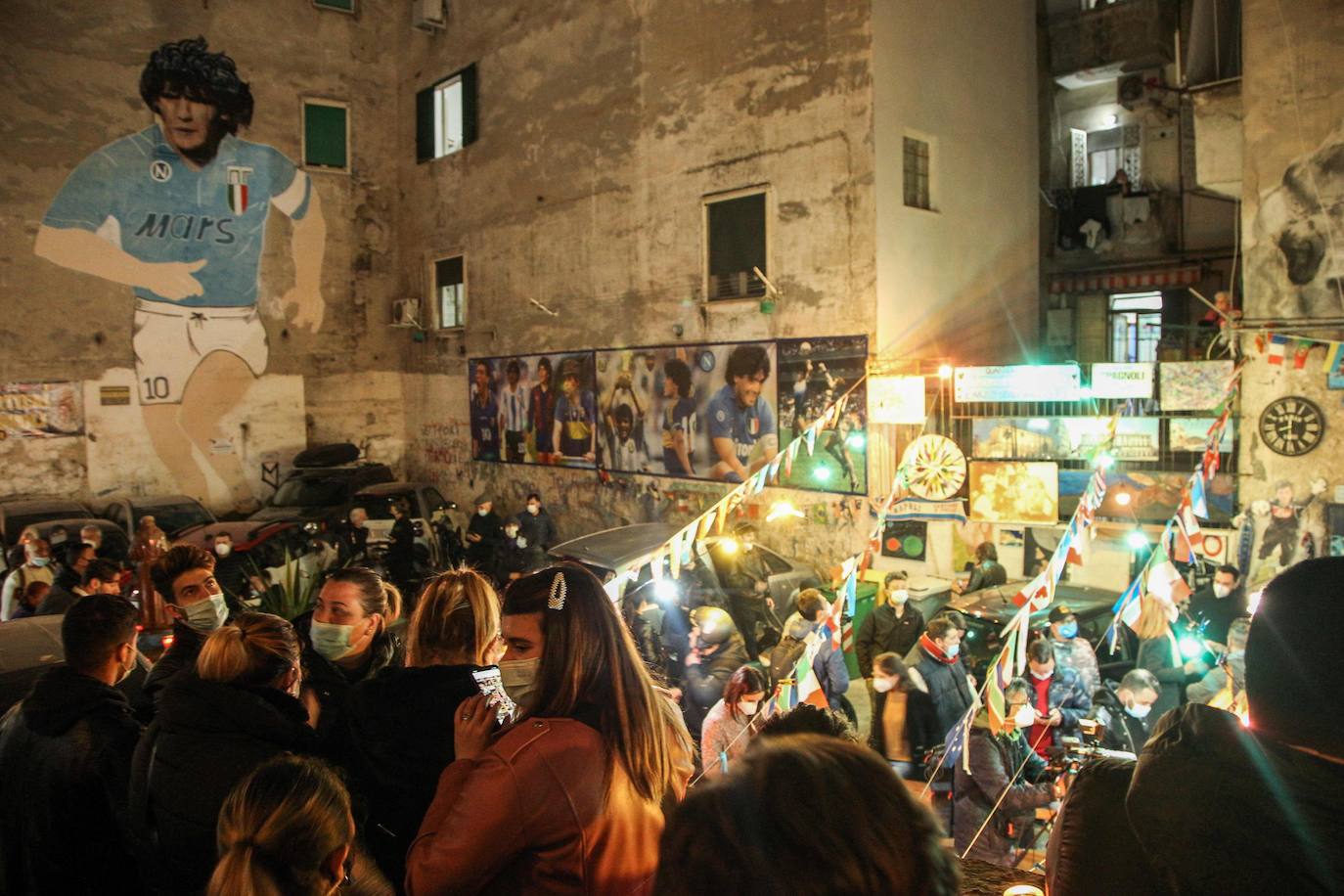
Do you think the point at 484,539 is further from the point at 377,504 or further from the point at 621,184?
the point at 621,184

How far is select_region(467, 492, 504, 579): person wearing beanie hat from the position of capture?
1530cm

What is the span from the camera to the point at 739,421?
14633 millimetres

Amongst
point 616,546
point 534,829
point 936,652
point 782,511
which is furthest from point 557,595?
point 782,511

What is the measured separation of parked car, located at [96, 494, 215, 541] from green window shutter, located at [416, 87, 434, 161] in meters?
9.85

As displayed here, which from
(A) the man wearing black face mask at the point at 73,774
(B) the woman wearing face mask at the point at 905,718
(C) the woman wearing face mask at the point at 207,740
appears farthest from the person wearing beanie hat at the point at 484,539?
(C) the woman wearing face mask at the point at 207,740

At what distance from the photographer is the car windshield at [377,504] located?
51.1 ft

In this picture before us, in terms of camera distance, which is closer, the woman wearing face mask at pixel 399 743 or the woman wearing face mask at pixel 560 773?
the woman wearing face mask at pixel 560 773

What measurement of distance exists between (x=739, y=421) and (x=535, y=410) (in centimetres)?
559

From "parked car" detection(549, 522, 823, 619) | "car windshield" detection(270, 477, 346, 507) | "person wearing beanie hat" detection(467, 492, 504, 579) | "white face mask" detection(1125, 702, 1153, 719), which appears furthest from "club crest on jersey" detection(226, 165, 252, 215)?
"white face mask" detection(1125, 702, 1153, 719)

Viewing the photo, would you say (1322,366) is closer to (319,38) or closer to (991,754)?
(991,754)

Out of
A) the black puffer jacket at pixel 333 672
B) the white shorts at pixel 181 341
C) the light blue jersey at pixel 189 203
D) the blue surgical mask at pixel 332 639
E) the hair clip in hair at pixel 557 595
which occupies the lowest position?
the black puffer jacket at pixel 333 672

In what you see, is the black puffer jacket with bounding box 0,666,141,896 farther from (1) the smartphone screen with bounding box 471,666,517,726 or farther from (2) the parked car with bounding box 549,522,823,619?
(2) the parked car with bounding box 549,522,823,619

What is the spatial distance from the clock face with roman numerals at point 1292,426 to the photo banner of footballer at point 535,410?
1059 centimetres

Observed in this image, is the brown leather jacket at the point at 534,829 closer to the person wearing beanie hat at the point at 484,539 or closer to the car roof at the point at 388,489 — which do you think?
the person wearing beanie hat at the point at 484,539
